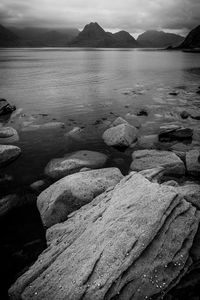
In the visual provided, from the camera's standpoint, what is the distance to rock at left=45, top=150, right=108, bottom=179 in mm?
13164

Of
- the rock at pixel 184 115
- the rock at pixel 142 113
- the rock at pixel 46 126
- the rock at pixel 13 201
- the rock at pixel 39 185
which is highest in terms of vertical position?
the rock at pixel 184 115

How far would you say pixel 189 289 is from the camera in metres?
6.51

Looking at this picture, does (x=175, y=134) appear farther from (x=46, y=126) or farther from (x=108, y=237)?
(x=108, y=237)

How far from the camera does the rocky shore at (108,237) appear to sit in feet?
20.7

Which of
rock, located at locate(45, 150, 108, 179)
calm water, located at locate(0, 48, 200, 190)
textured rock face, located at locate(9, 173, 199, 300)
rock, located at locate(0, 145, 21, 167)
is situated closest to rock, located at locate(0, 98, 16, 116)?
calm water, located at locate(0, 48, 200, 190)

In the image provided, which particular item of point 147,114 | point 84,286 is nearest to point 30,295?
point 84,286

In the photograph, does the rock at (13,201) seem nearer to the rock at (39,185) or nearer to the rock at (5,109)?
the rock at (39,185)

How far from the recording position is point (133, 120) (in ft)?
75.9

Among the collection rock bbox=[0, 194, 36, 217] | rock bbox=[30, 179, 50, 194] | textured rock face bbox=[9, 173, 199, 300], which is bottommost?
rock bbox=[0, 194, 36, 217]

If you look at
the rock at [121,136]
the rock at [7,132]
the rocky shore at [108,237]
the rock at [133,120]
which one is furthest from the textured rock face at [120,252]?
the rock at [133,120]

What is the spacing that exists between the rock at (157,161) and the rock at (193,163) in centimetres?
41

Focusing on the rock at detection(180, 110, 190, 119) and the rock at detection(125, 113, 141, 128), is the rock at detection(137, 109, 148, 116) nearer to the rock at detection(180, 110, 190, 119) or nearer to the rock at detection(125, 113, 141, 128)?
the rock at detection(125, 113, 141, 128)

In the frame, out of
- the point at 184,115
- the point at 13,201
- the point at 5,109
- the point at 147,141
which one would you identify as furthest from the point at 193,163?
the point at 5,109

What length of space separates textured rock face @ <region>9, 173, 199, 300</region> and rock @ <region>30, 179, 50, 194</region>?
3824mm
